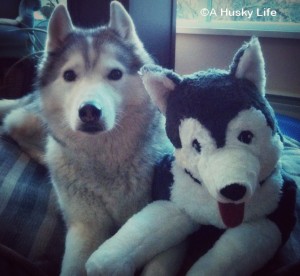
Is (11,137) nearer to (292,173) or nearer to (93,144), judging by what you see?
(93,144)

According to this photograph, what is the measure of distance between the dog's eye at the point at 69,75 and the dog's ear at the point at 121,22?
0.21 m

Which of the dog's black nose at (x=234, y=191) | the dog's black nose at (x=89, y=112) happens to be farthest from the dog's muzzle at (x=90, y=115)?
the dog's black nose at (x=234, y=191)

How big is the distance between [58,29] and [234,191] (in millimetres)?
705

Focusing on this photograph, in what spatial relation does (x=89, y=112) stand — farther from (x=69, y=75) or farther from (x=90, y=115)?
(x=69, y=75)

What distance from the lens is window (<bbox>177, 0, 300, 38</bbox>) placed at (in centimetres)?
223

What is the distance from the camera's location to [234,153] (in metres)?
0.59

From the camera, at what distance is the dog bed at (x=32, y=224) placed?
2.49 feet

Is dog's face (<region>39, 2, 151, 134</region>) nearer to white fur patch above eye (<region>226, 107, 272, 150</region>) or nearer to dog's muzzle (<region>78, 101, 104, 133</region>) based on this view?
dog's muzzle (<region>78, 101, 104, 133</region>)

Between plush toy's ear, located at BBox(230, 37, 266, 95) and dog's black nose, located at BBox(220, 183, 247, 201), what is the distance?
0.78 ft

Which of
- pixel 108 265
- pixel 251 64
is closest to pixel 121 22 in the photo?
pixel 251 64

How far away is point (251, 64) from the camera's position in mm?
683

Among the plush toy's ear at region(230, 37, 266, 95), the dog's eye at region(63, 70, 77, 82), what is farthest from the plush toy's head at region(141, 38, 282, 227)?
the dog's eye at region(63, 70, 77, 82)
